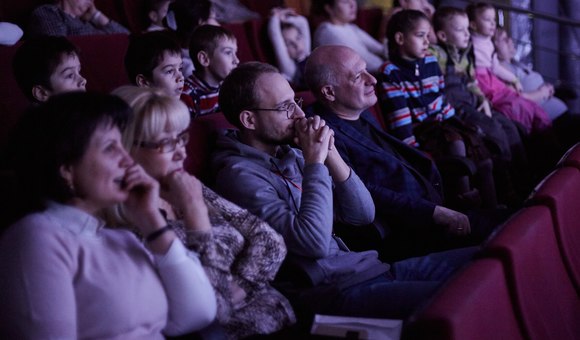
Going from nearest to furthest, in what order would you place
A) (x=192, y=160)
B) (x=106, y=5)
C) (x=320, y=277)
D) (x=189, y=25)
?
1. (x=320, y=277)
2. (x=192, y=160)
3. (x=189, y=25)
4. (x=106, y=5)

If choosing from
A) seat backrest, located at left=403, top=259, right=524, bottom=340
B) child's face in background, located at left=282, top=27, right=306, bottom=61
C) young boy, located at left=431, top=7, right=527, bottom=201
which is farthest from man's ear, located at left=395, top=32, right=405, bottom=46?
seat backrest, located at left=403, top=259, right=524, bottom=340

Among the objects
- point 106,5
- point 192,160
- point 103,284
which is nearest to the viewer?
point 103,284

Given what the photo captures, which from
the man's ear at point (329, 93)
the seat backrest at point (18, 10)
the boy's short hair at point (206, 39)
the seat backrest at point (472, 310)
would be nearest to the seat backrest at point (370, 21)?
the boy's short hair at point (206, 39)

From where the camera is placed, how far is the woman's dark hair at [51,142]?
0.89 metres

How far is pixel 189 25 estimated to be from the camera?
8.13 ft

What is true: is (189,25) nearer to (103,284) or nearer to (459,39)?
(459,39)

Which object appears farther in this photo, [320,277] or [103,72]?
[103,72]

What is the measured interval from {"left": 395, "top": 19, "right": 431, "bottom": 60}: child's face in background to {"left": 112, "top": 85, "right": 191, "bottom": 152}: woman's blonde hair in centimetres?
145

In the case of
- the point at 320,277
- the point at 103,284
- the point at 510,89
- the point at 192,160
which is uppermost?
the point at 103,284

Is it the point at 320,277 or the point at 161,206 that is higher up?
the point at 161,206

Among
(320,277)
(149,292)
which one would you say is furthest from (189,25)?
(149,292)

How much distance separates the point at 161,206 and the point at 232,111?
1.27 ft

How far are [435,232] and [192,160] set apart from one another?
0.62m

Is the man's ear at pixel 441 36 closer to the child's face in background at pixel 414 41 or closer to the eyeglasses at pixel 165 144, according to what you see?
the child's face in background at pixel 414 41
